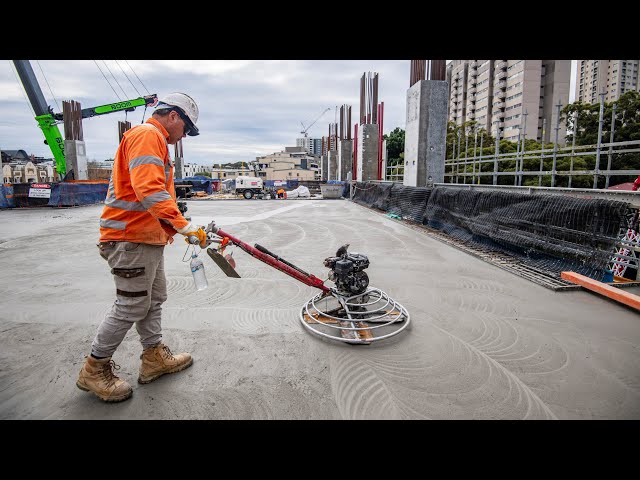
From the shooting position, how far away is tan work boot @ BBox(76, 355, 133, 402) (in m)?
2.30

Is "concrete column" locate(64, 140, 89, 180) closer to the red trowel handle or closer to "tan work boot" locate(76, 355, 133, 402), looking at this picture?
the red trowel handle

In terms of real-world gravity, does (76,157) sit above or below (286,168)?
below

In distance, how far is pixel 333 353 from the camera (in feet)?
9.78

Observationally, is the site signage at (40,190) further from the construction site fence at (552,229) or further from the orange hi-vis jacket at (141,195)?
the orange hi-vis jacket at (141,195)

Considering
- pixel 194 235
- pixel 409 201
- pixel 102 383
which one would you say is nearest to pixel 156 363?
pixel 102 383

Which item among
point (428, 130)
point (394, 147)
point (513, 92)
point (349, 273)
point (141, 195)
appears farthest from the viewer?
point (513, 92)

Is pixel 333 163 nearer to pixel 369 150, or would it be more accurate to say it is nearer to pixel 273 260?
pixel 369 150

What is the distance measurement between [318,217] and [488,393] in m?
10.5

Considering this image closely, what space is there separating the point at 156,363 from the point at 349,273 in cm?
177

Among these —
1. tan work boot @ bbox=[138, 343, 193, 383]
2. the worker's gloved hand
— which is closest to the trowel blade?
the worker's gloved hand

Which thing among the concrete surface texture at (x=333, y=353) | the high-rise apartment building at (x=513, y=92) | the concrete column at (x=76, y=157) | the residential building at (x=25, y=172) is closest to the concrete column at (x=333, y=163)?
the concrete column at (x=76, y=157)

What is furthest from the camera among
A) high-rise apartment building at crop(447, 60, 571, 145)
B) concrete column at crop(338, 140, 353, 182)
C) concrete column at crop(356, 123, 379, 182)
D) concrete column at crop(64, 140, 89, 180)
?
high-rise apartment building at crop(447, 60, 571, 145)

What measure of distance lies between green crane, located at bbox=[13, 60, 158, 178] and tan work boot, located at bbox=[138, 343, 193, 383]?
73.0 ft

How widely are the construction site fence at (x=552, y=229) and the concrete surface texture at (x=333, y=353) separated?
0.76 metres
